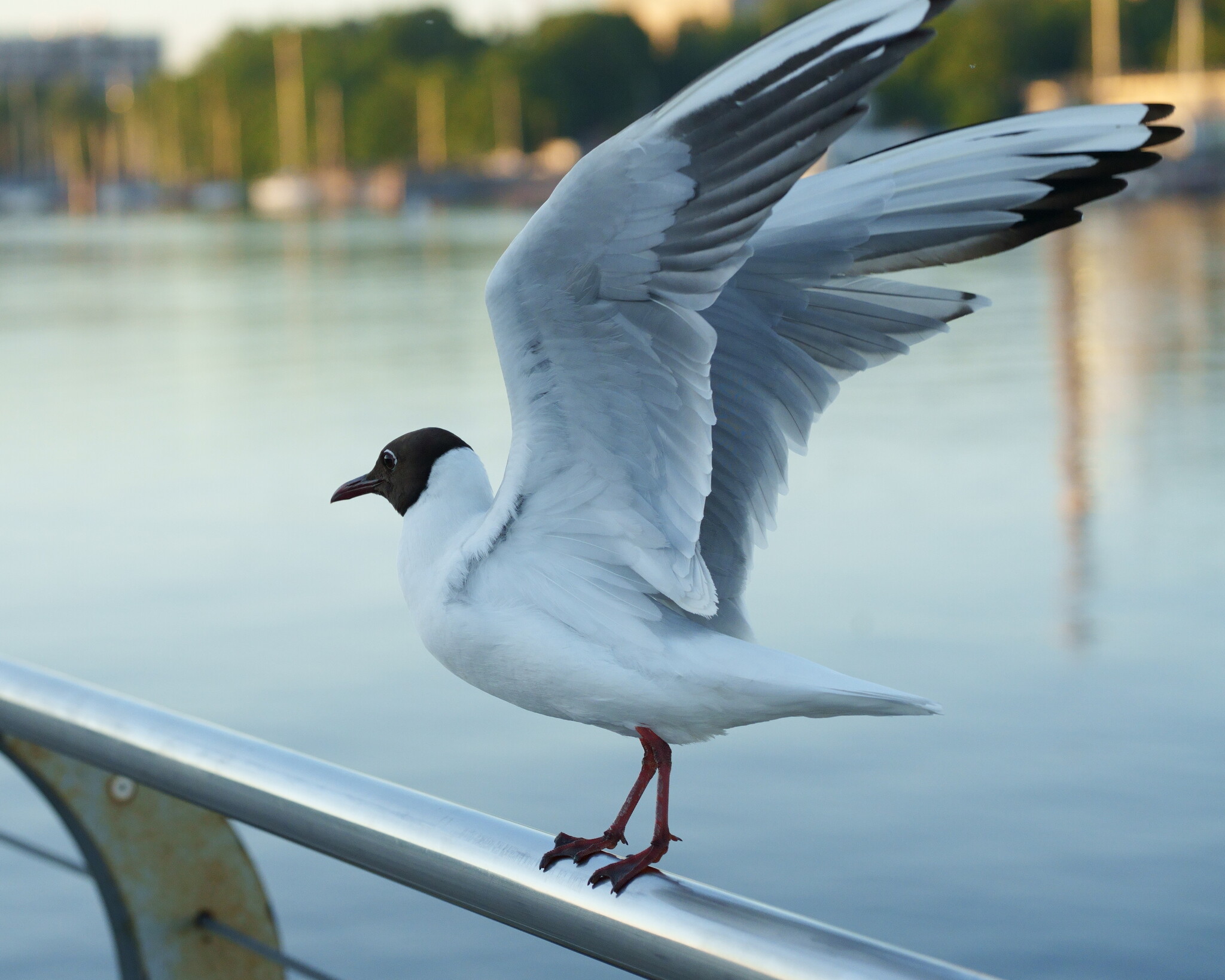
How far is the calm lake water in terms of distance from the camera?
436 cm

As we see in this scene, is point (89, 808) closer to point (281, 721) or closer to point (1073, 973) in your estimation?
point (1073, 973)

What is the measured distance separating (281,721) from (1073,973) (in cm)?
279

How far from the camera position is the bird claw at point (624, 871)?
138cm

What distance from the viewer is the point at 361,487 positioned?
5.61 ft

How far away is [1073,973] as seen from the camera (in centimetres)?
397

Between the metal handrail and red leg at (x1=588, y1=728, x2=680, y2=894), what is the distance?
15mm

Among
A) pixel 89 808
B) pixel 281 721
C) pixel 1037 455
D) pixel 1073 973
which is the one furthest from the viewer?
pixel 1037 455

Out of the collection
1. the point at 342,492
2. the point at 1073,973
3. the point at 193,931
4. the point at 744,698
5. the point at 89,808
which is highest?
the point at 342,492

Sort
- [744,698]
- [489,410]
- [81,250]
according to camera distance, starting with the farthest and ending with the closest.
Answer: [81,250] → [489,410] → [744,698]

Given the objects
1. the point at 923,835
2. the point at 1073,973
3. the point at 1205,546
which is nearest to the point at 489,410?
the point at 1205,546

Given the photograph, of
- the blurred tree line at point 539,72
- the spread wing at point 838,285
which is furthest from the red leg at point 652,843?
the blurred tree line at point 539,72

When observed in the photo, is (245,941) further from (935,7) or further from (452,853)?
(935,7)

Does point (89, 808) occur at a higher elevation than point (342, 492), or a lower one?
lower

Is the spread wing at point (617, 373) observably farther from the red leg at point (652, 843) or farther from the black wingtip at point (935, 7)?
the black wingtip at point (935, 7)
